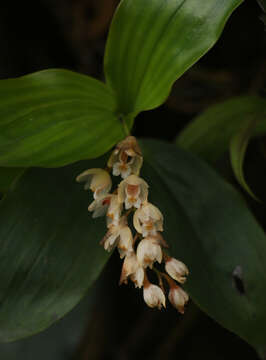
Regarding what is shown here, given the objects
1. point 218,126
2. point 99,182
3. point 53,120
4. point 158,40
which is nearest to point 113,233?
point 99,182

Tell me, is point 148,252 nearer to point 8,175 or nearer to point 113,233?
point 113,233

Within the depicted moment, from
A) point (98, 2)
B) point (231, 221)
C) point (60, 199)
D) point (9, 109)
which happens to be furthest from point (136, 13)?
point (98, 2)

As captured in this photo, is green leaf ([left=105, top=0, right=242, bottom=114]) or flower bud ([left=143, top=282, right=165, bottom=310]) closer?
flower bud ([left=143, top=282, right=165, bottom=310])

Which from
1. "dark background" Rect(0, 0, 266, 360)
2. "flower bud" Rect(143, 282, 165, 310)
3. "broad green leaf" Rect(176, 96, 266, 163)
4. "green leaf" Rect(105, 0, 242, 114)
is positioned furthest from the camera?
"dark background" Rect(0, 0, 266, 360)

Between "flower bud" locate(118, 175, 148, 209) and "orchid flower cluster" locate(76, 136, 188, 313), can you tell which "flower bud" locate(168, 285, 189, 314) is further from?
"flower bud" locate(118, 175, 148, 209)

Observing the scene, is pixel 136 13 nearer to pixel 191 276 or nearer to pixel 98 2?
pixel 191 276

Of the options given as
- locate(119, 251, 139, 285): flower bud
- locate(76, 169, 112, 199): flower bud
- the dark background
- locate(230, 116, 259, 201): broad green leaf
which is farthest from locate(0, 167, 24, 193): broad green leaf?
the dark background

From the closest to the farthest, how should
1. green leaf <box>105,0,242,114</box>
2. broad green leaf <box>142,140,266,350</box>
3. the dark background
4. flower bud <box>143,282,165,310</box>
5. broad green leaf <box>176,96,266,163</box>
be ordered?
1. flower bud <box>143,282,165,310</box>
2. green leaf <box>105,0,242,114</box>
3. broad green leaf <box>142,140,266,350</box>
4. broad green leaf <box>176,96,266,163</box>
5. the dark background
